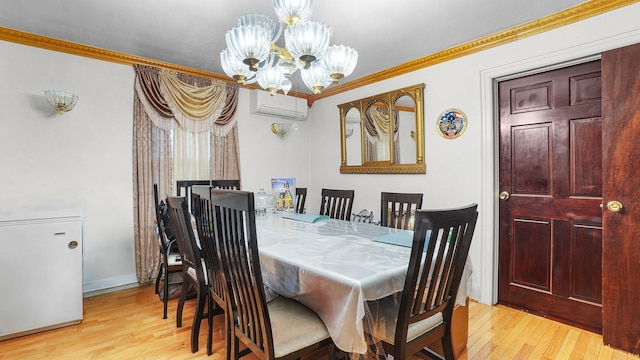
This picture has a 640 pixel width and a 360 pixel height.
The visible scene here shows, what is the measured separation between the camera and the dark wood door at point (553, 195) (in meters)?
2.14

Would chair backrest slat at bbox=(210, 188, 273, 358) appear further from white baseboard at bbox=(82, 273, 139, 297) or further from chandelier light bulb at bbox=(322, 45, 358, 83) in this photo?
white baseboard at bbox=(82, 273, 139, 297)

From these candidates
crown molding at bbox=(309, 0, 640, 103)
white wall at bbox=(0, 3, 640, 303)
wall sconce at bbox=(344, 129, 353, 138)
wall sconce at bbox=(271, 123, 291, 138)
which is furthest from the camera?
wall sconce at bbox=(271, 123, 291, 138)

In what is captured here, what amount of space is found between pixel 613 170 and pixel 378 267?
68.7 inches

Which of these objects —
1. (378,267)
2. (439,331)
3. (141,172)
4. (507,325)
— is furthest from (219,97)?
(507,325)

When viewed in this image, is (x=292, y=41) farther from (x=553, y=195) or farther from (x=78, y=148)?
(x=78, y=148)

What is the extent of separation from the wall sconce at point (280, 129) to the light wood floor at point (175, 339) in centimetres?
235

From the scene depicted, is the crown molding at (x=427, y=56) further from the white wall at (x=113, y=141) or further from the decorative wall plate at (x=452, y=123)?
the decorative wall plate at (x=452, y=123)

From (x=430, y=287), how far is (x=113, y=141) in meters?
3.06

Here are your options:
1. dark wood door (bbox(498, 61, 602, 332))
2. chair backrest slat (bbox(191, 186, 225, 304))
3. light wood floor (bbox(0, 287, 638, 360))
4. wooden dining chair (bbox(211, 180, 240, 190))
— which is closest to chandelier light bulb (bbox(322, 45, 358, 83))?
chair backrest slat (bbox(191, 186, 225, 304))

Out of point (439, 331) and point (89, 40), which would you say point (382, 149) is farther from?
point (89, 40)

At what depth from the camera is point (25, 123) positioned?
2.54 metres

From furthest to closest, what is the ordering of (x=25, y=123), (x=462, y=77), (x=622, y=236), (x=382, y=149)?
(x=382, y=149) → (x=462, y=77) → (x=25, y=123) → (x=622, y=236)

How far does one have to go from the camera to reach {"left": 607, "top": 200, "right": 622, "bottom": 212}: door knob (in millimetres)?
1881

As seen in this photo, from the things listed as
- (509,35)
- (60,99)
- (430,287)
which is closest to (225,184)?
(60,99)
